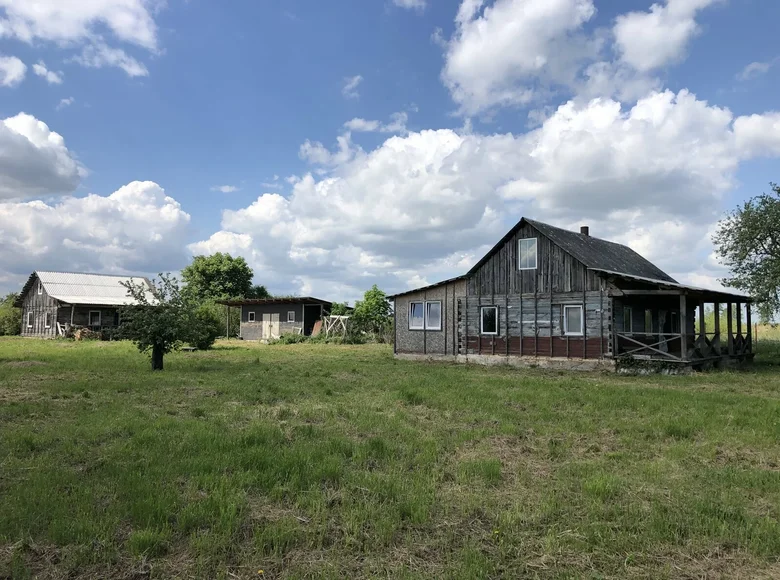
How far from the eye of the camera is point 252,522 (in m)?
4.89

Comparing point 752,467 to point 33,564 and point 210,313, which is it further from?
point 210,313

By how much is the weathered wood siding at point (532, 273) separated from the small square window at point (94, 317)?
32822 millimetres

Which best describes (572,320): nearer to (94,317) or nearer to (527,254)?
(527,254)

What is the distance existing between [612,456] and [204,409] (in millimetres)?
7211

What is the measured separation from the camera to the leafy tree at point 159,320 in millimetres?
17000

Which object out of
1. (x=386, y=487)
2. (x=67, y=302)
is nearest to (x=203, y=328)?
(x=386, y=487)

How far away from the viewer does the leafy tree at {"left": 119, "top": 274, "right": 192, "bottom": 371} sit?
17.0 metres

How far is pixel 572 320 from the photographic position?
2052 centimetres

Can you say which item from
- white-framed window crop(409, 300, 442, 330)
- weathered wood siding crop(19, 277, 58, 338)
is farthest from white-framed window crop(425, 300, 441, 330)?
weathered wood siding crop(19, 277, 58, 338)

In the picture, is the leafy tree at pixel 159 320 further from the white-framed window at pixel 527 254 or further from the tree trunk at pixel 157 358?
the white-framed window at pixel 527 254

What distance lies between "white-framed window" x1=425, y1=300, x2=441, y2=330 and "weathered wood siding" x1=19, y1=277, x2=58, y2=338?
104 ft

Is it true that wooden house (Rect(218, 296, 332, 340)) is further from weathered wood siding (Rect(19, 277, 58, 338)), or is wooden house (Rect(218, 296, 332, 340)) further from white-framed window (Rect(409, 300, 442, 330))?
white-framed window (Rect(409, 300, 442, 330))

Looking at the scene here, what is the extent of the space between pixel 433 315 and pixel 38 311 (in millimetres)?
37255

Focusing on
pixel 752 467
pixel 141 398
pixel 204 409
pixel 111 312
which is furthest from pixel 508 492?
pixel 111 312
